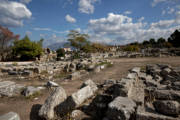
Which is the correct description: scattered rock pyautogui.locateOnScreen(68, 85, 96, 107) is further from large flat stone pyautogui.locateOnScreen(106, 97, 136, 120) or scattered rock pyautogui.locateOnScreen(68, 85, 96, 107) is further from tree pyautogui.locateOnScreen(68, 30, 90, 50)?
tree pyautogui.locateOnScreen(68, 30, 90, 50)

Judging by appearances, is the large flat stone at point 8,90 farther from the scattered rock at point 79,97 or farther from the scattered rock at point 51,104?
the scattered rock at point 79,97

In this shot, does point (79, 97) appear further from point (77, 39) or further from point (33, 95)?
point (77, 39)

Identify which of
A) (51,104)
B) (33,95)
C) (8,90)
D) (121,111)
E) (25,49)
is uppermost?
(25,49)

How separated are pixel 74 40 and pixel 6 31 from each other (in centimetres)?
1758

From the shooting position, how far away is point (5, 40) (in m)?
26.6

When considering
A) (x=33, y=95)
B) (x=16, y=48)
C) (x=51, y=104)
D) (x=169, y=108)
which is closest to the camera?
(x=169, y=108)

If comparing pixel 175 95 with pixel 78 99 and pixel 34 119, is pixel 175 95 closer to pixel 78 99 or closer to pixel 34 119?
pixel 78 99

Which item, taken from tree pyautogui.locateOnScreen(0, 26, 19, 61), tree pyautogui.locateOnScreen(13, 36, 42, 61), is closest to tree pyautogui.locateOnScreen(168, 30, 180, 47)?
tree pyautogui.locateOnScreen(13, 36, 42, 61)

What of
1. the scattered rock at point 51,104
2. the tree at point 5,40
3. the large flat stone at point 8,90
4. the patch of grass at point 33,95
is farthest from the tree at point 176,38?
the tree at point 5,40

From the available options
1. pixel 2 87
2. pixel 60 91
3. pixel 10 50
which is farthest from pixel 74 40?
pixel 60 91

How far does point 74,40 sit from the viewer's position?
25641 millimetres

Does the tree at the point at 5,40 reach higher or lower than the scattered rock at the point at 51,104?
higher

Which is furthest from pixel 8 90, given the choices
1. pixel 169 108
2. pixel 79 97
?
pixel 169 108

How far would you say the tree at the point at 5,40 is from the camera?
25125mm
